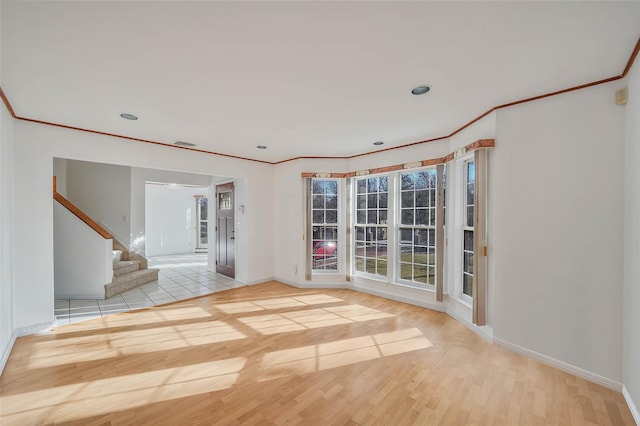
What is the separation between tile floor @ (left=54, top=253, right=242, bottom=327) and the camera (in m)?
3.81

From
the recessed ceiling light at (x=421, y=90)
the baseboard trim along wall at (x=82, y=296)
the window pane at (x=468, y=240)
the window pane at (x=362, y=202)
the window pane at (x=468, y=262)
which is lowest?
the baseboard trim along wall at (x=82, y=296)

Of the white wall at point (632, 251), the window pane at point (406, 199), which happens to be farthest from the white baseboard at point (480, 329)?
the window pane at point (406, 199)

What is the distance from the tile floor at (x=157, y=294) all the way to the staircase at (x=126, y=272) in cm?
11

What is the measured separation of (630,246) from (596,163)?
737mm

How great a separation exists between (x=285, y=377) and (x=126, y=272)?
4768 millimetres

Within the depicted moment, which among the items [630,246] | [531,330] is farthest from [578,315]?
[630,246]

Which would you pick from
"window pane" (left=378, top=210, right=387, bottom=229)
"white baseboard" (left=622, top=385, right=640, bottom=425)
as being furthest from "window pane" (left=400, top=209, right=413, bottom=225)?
"white baseboard" (left=622, top=385, right=640, bottom=425)

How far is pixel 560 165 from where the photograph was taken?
2.47 metres

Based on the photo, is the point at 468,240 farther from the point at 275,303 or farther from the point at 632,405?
the point at 275,303

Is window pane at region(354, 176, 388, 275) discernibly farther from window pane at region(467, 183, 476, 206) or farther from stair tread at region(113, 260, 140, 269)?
stair tread at region(113, 260, 140, 269)

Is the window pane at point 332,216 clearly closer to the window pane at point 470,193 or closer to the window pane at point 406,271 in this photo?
the window pane at point 406,271

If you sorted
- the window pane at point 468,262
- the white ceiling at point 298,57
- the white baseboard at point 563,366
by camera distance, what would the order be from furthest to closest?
1. the window pane at point 468,262
2. the white baseboard at point 563,366
3. the white ceiling at point 298,57

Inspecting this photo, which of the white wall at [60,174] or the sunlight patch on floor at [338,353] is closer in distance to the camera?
the sunlight patch on floor at [338,353]

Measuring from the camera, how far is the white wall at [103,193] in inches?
232
